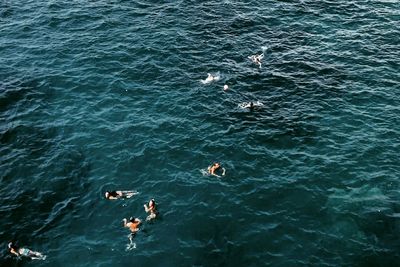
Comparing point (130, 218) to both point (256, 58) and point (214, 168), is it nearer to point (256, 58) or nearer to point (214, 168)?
point (214, 168)

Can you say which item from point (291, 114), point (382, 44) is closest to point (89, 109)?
point (291, 114)

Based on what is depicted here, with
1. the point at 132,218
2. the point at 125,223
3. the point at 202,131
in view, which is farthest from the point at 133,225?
the point at 202,131

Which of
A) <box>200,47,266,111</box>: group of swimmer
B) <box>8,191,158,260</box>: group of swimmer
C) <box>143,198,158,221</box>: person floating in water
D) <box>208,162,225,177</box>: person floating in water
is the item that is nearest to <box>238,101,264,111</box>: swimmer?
<box>200,47,266,111</box>: group of swimmer

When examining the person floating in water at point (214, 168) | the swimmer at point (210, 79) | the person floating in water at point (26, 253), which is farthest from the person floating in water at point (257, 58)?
the person floating in water at point (26, 253)

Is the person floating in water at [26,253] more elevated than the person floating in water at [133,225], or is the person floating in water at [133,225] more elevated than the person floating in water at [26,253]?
the person floating in water at [133,225]

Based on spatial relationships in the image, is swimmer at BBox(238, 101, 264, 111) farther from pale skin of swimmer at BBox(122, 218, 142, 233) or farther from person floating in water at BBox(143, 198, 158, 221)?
pale skin of swimmer at BBox(122, 218, 142, 233)

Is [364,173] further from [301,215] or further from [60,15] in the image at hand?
[60,15]

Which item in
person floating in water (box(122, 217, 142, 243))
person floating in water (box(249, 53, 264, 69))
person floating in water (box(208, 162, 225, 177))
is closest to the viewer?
person floating in water (box(122, 217, 142, 243))

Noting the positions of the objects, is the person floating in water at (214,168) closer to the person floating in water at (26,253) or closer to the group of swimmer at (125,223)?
the group of swimmer at (125,223)

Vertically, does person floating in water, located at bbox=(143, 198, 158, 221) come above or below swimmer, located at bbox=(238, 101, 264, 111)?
below
